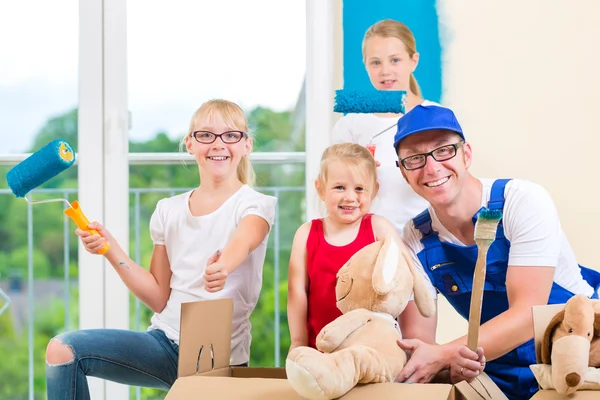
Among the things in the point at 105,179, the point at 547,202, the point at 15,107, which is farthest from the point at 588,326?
the point at 15,107

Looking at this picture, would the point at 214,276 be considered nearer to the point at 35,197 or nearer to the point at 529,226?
the point at 529,226

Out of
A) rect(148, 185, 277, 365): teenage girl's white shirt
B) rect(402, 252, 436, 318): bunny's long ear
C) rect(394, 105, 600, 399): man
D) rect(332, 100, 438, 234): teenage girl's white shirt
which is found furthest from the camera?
rect(332, 100, 438, 234): teenage girl's white shirt

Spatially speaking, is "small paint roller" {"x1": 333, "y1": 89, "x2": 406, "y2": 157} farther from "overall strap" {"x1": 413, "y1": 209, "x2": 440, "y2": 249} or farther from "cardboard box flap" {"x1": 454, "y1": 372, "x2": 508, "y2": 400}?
"cardboard box flap" {"x1": 454, "y1": 372, "x2": 508, "y2": 400}

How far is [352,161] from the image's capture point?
155 cm

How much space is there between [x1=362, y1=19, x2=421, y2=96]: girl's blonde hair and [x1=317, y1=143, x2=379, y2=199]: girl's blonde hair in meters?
0.47

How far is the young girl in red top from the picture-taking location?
59.9 inches

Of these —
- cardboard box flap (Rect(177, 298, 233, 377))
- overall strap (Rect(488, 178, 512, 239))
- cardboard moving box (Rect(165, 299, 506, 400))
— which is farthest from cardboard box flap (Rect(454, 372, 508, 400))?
cardboard box flap (Rect(177, 298, 233, 377))

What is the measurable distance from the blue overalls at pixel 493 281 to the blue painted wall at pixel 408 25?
59cm

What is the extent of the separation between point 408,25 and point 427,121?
0.71 meters

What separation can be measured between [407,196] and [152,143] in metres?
0.89

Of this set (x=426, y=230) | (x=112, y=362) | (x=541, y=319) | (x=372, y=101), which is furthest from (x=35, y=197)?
(x=541, y=319)

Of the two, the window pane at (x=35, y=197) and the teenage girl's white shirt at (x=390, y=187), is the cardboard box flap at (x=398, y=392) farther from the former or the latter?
the window pane at (x=35, y=197)

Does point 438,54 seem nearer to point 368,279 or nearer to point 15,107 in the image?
point 368,279

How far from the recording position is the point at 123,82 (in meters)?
2.09
